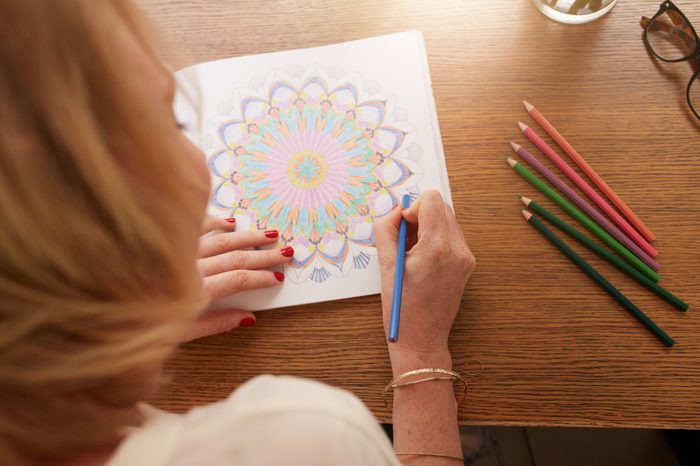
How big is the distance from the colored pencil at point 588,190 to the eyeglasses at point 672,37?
24 centimetres

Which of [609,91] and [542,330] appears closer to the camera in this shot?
[542,330]

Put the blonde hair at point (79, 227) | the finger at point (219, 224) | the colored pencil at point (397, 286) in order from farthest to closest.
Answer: the finger at point (219, 224) < the colored pencil at point (397, 286) < the blonde hair at point (79, 227)

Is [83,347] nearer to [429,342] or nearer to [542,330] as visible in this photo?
[429,342]

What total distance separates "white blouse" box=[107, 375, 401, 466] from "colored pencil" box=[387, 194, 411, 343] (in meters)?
0.19

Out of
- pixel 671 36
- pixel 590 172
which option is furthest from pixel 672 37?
pixel 590 172

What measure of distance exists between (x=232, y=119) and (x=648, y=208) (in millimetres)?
613

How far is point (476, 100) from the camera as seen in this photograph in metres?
0.78

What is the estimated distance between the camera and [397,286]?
2.11 feet

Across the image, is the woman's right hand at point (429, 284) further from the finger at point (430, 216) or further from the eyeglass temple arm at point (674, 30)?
the eyeglass temple arm at point (674, 30)

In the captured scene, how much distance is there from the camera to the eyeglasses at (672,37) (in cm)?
77

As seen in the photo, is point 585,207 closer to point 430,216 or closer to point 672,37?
point 430,216

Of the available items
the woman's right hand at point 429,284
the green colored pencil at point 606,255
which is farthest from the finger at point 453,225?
the green colored pencil at point 606,255

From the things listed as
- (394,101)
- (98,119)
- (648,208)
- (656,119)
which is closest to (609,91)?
(656,119)

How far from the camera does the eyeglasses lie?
77cm
